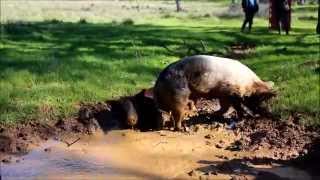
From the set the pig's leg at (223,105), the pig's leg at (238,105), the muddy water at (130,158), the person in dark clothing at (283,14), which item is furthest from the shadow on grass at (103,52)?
the pig's leg at (238,105)

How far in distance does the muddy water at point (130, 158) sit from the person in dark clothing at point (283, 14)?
1235cm

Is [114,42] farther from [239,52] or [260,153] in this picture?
[260,153]

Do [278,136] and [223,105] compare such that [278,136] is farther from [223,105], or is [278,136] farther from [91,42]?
[91,42]

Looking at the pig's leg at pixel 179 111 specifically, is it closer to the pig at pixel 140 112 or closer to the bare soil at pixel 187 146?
the bare soil at pixel 187 146

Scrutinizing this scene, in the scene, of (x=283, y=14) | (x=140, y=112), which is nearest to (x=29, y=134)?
(x=140, y=112)

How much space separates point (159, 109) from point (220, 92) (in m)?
1.00

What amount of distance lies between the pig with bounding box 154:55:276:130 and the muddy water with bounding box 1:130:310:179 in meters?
0.51

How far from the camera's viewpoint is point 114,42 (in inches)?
731

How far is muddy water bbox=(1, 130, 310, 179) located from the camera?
840 centimetres

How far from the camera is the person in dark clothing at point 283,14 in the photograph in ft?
72.3

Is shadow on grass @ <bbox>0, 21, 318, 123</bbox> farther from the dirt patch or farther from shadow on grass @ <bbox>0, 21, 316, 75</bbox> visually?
the dirt patch

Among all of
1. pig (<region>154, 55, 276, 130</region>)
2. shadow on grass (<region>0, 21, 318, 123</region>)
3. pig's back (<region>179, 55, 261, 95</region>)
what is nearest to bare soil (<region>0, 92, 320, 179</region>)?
pig (<region>154, 55, 276, 130</region>)

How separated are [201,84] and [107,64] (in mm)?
4724

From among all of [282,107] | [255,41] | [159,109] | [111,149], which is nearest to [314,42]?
[255,41]
